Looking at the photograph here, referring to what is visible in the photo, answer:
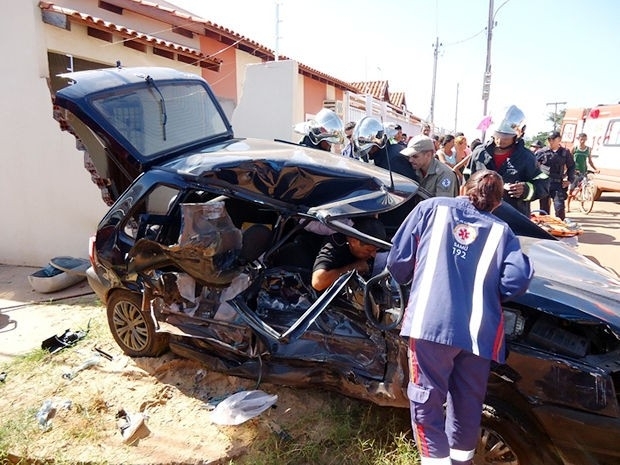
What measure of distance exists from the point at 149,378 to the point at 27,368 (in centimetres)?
Answer: 117

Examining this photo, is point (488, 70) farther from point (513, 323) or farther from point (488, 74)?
point (513, 323)

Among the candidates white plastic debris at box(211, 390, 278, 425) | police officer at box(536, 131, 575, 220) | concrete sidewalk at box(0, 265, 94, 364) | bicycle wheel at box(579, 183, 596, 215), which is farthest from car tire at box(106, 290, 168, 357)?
bicycle wheel at box(579, 183, 596, 215)

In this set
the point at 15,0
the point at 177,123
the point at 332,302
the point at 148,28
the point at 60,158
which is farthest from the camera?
the point at 148,28

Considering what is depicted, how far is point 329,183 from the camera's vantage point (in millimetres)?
2738

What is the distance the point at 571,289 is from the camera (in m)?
2.21

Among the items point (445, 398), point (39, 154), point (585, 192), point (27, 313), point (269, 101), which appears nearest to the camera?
point (445, 398)

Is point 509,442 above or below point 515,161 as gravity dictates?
below

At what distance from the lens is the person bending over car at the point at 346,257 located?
254cm

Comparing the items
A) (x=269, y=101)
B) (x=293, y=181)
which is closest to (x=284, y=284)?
(x=293, y=181)

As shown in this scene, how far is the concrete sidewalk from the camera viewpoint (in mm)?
4258

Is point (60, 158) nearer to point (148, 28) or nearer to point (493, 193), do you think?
point (148, 28)

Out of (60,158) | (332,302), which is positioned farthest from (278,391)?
(60,158)

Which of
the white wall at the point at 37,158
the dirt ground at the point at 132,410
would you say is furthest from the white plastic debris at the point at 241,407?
the white wall at the point at 37,158

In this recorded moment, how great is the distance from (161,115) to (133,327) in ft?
5.60
